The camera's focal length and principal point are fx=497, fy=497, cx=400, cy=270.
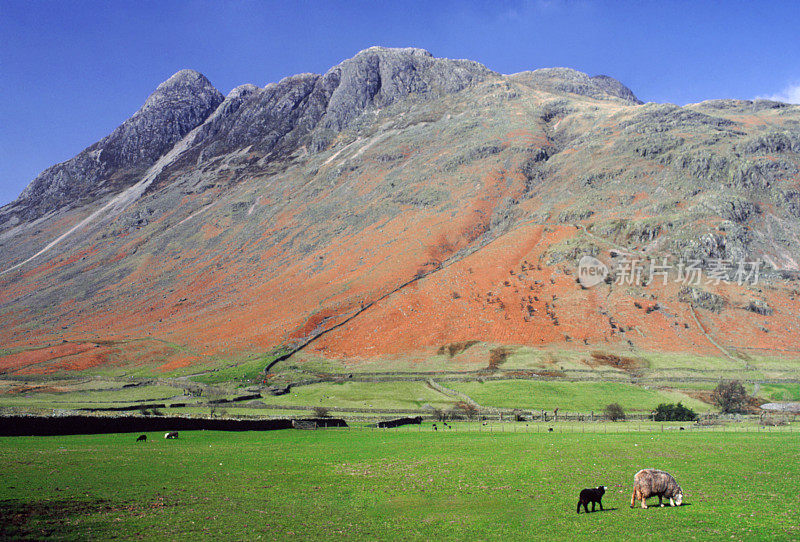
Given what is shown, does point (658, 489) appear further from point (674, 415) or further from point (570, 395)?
point (570, 395)

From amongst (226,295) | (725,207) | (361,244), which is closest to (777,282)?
(725,207)

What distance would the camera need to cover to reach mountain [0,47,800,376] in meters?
89.5

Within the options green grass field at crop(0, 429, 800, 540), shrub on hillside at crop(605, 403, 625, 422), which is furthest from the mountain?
green grass field at crop(0, 429, 800, 540)

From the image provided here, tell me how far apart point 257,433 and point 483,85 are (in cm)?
18448

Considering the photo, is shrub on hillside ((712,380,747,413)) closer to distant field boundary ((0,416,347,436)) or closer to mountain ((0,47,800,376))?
mountain ((0,47,800,376))

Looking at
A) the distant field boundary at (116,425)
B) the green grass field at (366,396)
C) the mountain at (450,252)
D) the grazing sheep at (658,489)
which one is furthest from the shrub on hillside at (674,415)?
the grazing sheep at (658,489)

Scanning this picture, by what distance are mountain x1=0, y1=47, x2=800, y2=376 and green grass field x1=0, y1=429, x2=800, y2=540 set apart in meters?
58.1

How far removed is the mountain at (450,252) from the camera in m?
89.5

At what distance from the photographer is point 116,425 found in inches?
1439

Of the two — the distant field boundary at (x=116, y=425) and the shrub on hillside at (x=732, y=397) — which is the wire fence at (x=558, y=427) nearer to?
the distant field boundary at (x=116, y=425)

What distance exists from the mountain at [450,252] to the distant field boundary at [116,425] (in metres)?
43.3

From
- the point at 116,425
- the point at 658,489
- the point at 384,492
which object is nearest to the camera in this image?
the point at 658,489

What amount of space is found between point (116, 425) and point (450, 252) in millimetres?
91135

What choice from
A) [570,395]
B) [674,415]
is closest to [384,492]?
[674,415]
